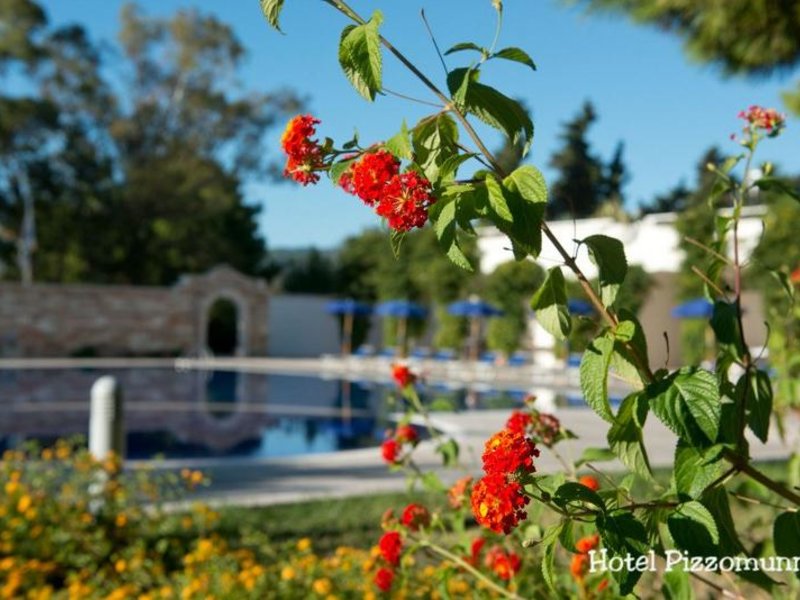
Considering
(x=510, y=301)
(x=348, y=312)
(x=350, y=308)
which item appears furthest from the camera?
(x=348, y=312)

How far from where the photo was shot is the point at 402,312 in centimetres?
2039

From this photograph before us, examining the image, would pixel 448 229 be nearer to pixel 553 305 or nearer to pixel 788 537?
pixel 553 305

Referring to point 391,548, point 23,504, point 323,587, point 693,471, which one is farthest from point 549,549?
point 23,504

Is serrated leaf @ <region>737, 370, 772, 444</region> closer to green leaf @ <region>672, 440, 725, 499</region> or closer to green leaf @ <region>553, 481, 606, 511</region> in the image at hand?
green leaf @ <region>672, 440, 725, 499</region>

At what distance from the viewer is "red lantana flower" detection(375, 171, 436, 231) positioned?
0.97 m

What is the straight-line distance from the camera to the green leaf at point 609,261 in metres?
1.06

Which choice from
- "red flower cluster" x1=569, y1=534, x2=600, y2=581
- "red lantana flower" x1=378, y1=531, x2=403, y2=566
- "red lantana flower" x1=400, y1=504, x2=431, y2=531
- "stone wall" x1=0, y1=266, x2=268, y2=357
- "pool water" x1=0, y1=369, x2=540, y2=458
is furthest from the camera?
"stone wall" x1=0, y1=266, x2=268, y2=357

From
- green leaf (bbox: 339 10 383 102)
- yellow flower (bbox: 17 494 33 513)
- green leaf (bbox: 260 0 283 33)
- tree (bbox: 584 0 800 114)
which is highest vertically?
tree (bbox: 584 0 800 114)

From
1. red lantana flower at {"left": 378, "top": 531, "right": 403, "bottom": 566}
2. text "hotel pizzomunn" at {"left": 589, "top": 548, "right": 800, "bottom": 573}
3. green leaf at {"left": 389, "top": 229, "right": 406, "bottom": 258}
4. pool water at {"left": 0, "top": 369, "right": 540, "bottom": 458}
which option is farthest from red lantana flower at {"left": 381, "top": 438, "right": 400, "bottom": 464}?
pool water at {"left": 0, "top": 369, "right": 540, "bottom": 458}

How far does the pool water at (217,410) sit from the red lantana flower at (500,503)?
Answer: 5.17 metres

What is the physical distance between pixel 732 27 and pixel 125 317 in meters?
19.6

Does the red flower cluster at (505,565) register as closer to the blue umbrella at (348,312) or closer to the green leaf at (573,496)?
the green leaf at (573,496)

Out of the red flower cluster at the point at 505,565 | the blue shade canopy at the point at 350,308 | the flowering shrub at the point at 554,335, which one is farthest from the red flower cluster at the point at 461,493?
the blue shade canopy at the point at 350,308

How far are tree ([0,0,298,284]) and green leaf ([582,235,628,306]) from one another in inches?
950
